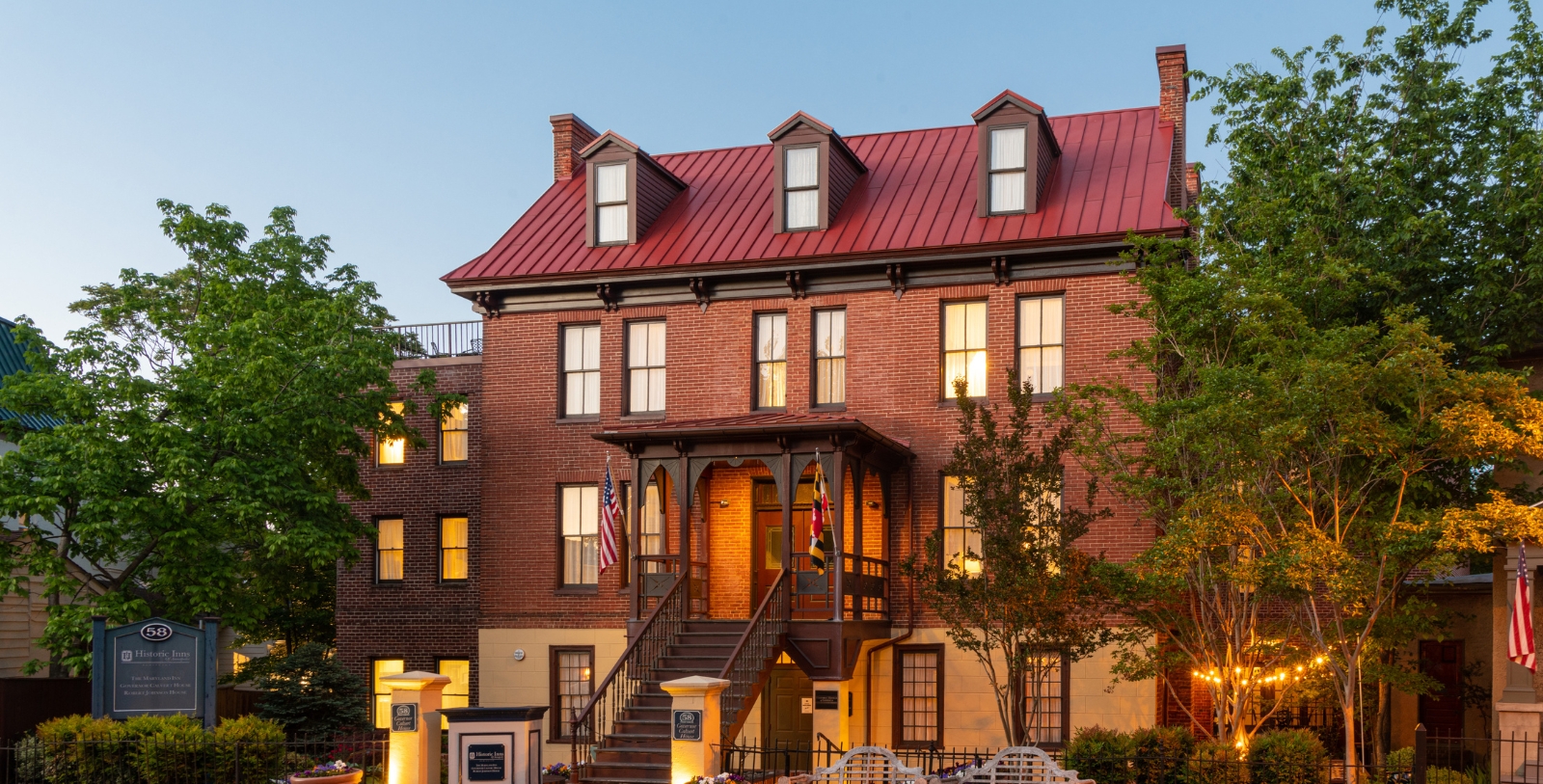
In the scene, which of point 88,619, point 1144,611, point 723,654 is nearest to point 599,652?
point 723,654

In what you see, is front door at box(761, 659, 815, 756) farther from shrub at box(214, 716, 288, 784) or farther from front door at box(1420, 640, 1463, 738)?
front door at box(1420, 640, 1463, 738)

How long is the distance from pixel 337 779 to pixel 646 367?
34.9ft

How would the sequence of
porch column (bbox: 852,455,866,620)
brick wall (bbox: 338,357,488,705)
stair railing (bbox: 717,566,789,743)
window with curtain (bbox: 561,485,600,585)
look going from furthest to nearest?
brick wall (bbox: 338,357,488,705) < window with curtain (bbox: 561,485,600,585) < porch column (bbox: 852,455,866,620) < stair railing (bbox: 717,566,789,743)

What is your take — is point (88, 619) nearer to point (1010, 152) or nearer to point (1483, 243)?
point (1010, 152)

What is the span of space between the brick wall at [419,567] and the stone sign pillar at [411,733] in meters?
9.68

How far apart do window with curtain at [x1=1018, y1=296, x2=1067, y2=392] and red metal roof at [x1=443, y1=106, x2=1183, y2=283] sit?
1.24 m

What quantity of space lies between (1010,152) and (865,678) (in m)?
9.70

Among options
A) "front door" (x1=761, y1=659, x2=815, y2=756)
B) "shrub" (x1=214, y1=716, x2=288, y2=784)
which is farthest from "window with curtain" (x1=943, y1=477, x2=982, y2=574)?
"shrub" (x1=214, y1=716, x2=288, y2=784)

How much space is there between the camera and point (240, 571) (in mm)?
26672

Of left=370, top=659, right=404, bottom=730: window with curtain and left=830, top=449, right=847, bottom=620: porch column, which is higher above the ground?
left=830, top=449, right=847, bottom=620: porch column

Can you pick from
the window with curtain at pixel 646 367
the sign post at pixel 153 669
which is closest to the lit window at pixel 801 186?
the window with curtain at pixel 646 367

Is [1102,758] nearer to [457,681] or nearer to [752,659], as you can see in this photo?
[752,659]

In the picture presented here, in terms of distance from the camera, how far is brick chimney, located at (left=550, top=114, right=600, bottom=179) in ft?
101

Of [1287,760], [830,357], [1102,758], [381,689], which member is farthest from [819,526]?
[381,689]
